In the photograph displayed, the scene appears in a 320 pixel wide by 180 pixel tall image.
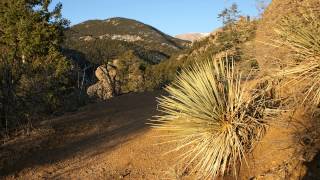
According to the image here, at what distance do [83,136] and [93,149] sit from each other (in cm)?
172

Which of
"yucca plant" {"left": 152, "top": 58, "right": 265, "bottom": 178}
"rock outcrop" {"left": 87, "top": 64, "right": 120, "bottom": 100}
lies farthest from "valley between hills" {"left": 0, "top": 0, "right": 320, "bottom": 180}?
"rock outcrop" {"left": 87, "top": 64, "right": 120, "bottom": 100}

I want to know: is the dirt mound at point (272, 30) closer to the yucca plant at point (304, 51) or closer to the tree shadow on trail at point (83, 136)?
the yucca plant at point (304, 51)

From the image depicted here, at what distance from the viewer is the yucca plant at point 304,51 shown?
20.9 ft

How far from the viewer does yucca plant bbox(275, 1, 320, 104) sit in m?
6.36

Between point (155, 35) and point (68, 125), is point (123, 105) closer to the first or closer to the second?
point (68, 125)

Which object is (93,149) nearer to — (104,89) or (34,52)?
(34,52)

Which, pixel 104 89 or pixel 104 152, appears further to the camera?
pixel 104 89

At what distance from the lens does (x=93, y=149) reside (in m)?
11.9

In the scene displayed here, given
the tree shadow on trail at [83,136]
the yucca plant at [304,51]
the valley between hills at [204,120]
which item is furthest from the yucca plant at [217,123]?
the tree shadow on trail at [83,136]

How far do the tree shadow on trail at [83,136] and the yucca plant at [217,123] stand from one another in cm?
473

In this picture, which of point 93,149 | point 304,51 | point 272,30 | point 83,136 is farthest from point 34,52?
point 304,51

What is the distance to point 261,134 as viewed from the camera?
6.97 meters

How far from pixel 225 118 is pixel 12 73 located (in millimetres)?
9689

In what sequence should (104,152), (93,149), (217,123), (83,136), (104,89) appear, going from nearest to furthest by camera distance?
(217,123) → (104,152) → (93,149) → (83,136) → (104,89)
